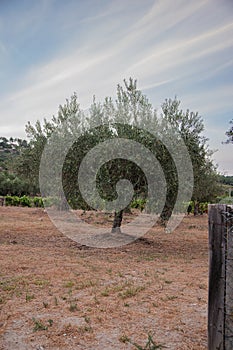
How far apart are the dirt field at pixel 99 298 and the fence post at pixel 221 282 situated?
661mm

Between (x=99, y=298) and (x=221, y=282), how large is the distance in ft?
8.70

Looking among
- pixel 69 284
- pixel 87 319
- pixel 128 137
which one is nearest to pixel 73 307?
pixel 87 319

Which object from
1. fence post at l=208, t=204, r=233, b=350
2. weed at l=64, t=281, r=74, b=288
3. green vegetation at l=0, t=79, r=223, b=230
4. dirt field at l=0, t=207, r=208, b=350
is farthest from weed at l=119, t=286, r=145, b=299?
green vegetation at l=0, t=79, r=223, b=230

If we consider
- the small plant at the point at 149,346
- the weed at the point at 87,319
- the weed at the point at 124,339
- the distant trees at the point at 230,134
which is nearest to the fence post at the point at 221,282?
the small plant at the point at 149,346

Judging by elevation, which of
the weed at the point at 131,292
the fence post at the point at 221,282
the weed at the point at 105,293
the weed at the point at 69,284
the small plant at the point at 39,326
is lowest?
the small plant at the point at 39,326

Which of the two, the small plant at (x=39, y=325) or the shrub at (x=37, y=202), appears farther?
the shrub at (x=37, y=202)

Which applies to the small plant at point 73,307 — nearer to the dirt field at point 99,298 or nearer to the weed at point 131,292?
the dirt field at point 99,298

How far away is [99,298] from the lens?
4.94 meters

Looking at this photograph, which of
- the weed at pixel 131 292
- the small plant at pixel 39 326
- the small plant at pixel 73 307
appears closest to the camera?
the small plant at pixel 39 326

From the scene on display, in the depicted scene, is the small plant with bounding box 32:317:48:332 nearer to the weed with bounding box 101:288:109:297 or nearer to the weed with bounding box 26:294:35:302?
the weed with bounding box 26:294:35:302

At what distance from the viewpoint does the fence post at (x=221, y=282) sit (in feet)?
8.96

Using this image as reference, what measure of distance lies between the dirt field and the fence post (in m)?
0.66

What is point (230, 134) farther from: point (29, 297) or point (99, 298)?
point (29, 297)

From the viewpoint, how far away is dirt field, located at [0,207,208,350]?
3.53 metres
